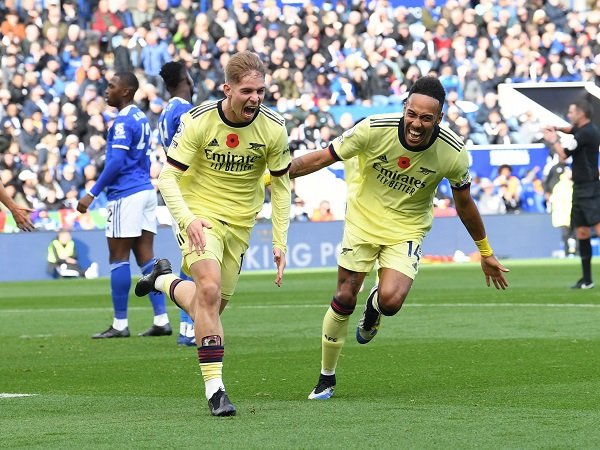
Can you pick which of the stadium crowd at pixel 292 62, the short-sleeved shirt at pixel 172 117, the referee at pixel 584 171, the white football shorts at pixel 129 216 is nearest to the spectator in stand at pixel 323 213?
the stadium crowd at pixel 292 62

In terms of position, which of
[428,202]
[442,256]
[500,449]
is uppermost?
[428,202]

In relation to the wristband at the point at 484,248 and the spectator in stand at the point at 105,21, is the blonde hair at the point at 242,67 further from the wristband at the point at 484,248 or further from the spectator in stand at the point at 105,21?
the spectator in stand at the point at 105,21

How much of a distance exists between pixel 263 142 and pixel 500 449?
2836mm

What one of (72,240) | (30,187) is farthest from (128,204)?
(30,187)

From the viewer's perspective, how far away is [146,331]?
13867mm

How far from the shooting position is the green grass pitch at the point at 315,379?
654 cm

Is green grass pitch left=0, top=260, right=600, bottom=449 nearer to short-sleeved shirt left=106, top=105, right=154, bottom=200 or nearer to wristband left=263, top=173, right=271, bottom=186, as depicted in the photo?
wristband left=263, top=173, right=271, bottom=186

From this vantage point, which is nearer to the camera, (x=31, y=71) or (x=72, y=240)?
(x=72, y=240)

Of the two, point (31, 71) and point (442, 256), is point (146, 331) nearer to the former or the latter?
point (442, 256)

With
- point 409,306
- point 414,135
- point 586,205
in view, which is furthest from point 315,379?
point 586,205

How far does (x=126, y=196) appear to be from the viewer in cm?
1337

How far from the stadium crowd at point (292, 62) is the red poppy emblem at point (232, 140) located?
20.0 m

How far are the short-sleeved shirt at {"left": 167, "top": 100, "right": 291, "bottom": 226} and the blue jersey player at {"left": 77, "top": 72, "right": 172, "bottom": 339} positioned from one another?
4854 mm

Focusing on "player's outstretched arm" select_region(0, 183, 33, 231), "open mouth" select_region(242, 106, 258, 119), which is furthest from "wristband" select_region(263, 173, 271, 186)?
"player's outstretched arm" select_region(0, 183, 33, 231)
